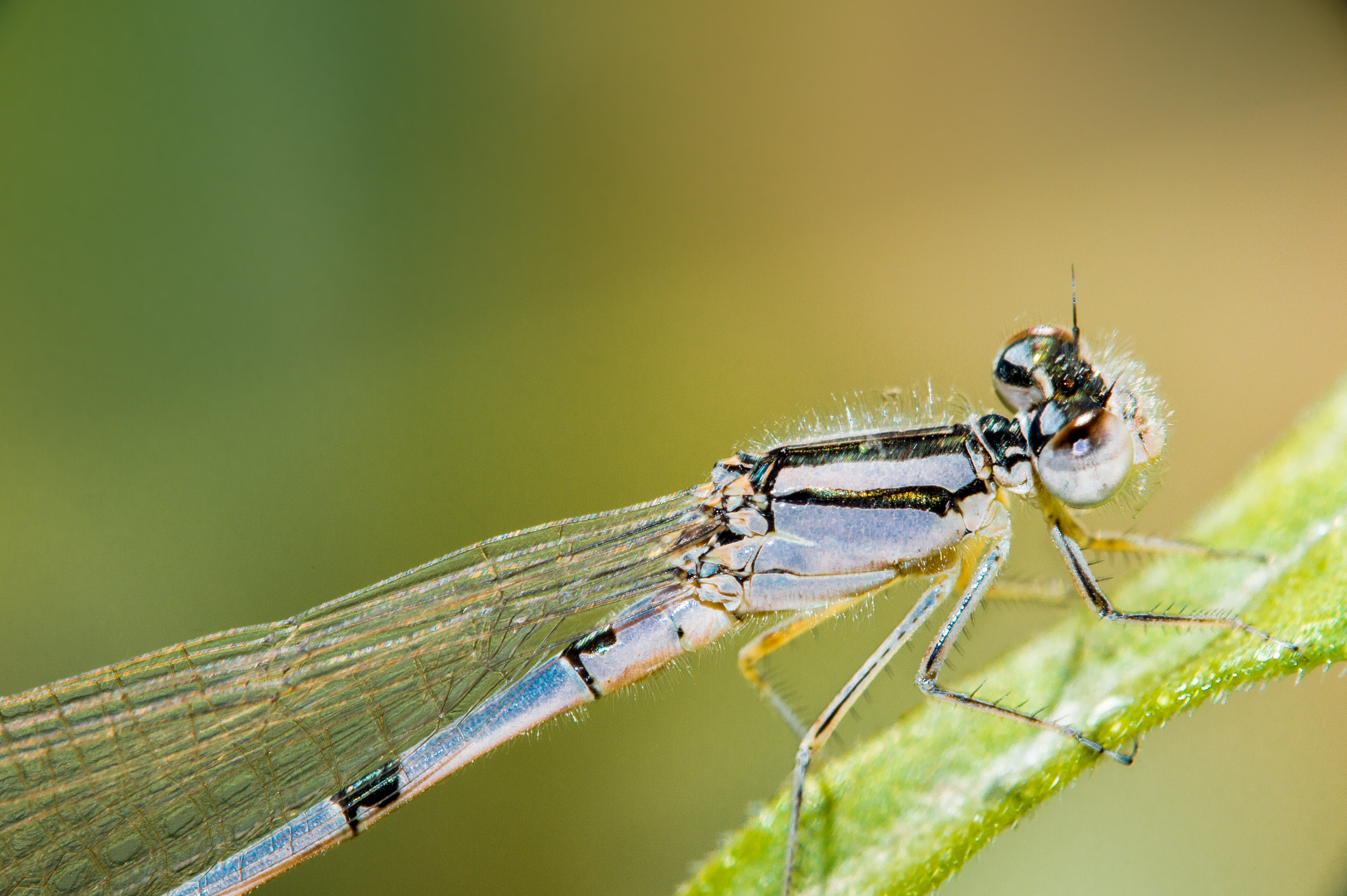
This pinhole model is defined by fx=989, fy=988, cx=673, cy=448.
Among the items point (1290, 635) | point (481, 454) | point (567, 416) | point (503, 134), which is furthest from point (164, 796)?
point (503, 134)

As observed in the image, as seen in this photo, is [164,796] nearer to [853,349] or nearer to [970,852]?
[970,852]

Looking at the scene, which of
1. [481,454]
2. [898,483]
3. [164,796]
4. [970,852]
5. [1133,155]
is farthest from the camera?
[1133,155]

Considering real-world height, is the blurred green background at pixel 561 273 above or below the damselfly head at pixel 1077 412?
above

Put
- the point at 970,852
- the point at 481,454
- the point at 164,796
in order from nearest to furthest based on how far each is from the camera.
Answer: the point at 970,852 → the point at 164,796 → the point at 481,454

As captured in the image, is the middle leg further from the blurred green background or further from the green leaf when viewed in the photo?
the blurred green background

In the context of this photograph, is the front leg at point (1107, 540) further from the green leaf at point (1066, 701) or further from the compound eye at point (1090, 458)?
the green leaf at point (1066, 701)

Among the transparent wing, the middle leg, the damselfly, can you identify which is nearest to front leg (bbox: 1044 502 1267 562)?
the damselfly

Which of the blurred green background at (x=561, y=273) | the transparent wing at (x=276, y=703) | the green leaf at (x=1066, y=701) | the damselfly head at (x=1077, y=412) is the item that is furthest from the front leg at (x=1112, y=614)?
the blurred green background at (x=561, y=273)
